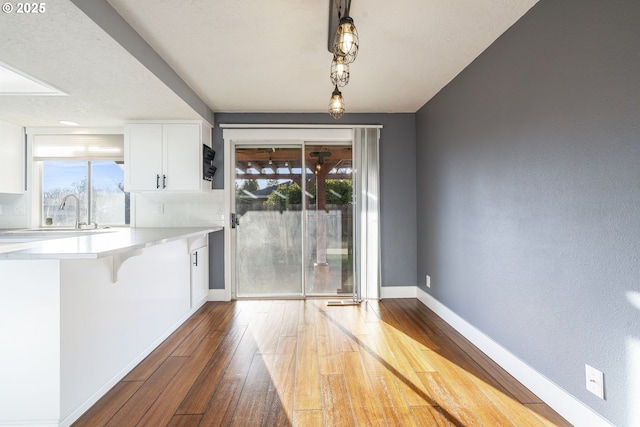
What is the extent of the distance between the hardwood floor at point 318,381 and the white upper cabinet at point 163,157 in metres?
1.65

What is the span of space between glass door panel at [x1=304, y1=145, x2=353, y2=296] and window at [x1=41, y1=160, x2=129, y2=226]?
Result: 2.43m

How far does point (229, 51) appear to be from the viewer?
2.45m

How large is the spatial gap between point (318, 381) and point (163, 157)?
115 inches

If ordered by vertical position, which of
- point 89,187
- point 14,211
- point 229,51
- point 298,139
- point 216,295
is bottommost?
point 216,295

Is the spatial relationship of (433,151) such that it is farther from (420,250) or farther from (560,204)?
(560,204)

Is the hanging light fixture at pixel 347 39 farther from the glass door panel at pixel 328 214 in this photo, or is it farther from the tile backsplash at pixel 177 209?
the tile backsplash at pixel 177 209

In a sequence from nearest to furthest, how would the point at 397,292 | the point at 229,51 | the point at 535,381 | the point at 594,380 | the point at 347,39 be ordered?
1. the point at 347,39
2. the point at 594,380
3. the point at 535,381
4. the point at 229,51
5. the point at 397,292

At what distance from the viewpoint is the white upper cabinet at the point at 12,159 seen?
3.53 metres

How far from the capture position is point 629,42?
4.54 feet

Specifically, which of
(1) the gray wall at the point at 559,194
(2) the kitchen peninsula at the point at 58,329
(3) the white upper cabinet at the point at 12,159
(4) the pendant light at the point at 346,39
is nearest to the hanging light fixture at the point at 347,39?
(4) the pendant light at the point at 346,39

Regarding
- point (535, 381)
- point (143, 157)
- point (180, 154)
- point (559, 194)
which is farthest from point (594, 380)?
point (143, 157)

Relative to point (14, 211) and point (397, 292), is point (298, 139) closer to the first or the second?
point (397, 292)

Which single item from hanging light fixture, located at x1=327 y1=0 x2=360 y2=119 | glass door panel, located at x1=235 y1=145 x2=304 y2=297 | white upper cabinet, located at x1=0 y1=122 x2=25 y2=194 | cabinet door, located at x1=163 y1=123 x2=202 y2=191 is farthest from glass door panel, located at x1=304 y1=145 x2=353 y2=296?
white upper cabinet, located at x1=0 y1=122 x2=25 y2=194

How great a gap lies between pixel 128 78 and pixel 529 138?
2947 mm
